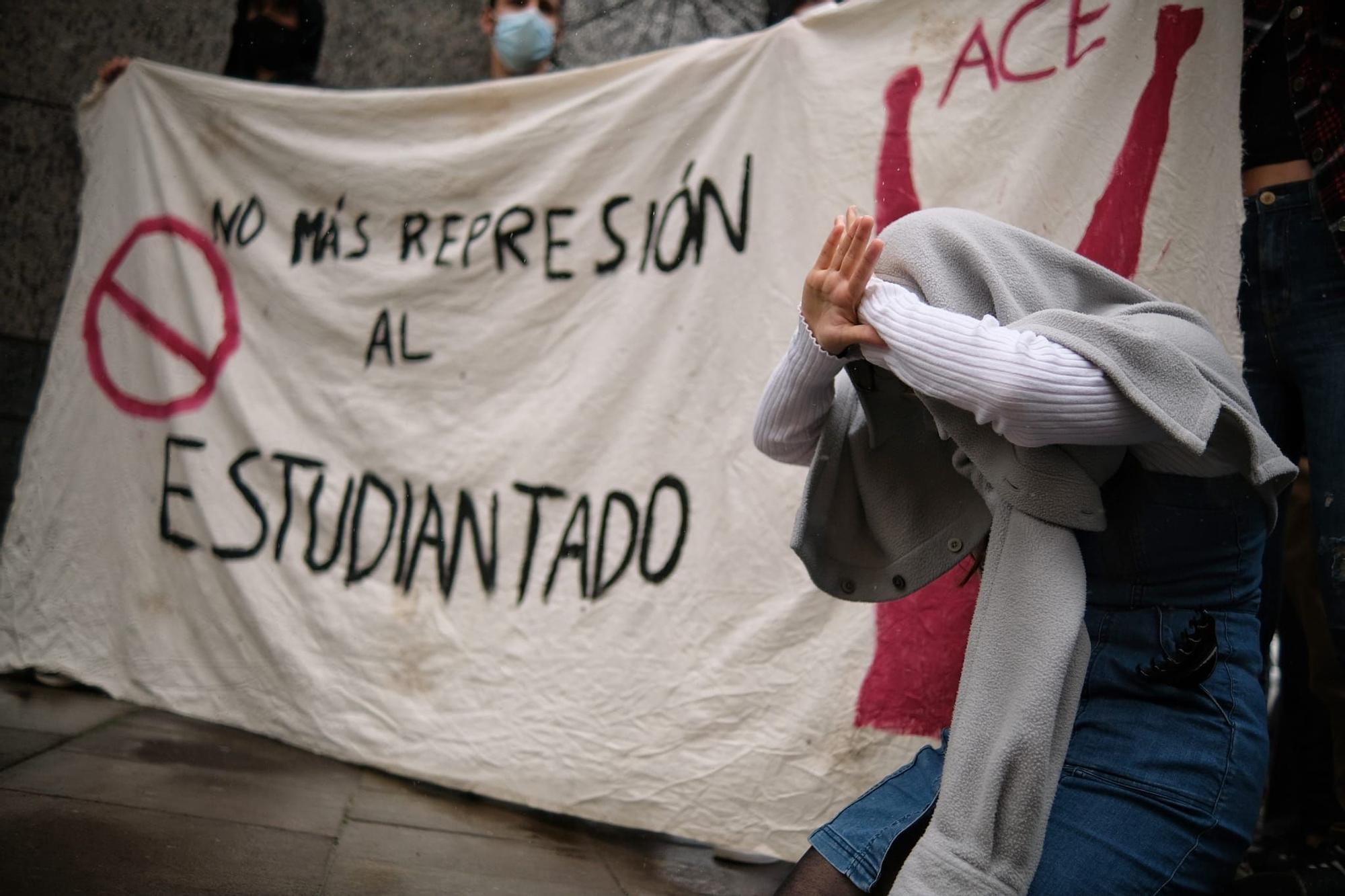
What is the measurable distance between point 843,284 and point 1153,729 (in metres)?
0.71

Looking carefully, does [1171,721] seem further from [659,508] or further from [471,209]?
[471,209]

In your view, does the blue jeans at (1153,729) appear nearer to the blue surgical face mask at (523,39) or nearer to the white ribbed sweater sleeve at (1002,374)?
the white ribbed sweater sleeve at (1002,374)

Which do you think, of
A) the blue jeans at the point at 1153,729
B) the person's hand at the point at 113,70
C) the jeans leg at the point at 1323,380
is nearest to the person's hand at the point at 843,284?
the blue jeans at the point at 1153,729

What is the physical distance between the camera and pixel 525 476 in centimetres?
290

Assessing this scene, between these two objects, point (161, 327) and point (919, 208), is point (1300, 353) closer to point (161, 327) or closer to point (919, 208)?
point (919, 208)

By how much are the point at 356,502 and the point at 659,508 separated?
91 centimetres

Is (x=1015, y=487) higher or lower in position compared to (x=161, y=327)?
higher

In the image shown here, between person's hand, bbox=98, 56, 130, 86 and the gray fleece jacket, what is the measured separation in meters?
2.92

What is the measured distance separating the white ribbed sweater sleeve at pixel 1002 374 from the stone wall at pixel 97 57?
2656 millimetres

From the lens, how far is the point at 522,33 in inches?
134

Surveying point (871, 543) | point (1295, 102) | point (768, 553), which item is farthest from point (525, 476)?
point (1295, 102)

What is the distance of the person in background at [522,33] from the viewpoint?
340 cm

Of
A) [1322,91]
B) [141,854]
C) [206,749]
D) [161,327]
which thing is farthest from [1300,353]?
[161,327]

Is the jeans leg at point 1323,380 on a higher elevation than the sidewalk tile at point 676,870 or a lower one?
higher
